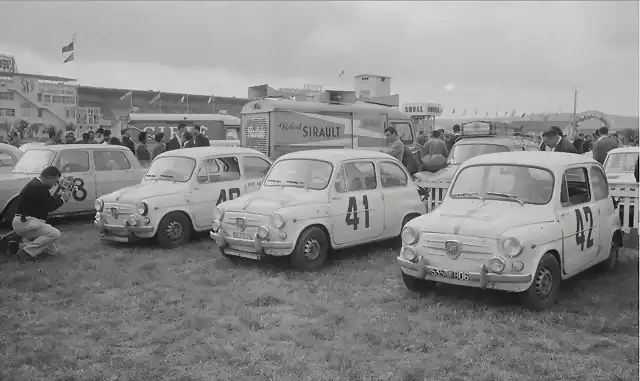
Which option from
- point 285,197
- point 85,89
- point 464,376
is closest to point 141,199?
point 285,197

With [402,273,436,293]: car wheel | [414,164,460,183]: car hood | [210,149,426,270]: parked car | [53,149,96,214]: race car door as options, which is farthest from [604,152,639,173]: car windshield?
[53,149,96,214]: race car door

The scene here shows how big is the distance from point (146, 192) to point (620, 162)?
9069 millimetres

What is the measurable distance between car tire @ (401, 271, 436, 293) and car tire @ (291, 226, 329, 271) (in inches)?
60.9

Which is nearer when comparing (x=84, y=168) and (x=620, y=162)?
(x=620, y=162)

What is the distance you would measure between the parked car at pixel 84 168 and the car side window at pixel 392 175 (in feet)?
19.2

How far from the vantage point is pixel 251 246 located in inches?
291

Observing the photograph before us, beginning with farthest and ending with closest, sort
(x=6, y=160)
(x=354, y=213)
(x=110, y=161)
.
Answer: (x=110, y=161) < (x=6, y=160) < (x=354, y=213)

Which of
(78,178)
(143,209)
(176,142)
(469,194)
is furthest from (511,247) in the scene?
(176,142)

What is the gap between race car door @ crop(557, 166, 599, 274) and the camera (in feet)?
20.0

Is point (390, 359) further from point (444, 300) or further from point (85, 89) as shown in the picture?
point (85, 89)

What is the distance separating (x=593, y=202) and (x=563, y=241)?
1147 millimetres

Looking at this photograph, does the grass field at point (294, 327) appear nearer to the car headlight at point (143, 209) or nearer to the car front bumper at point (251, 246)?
the car front bumper at point (251, 246)

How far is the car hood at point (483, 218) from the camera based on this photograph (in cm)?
573

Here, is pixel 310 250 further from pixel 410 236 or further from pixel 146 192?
pixel 146 192
